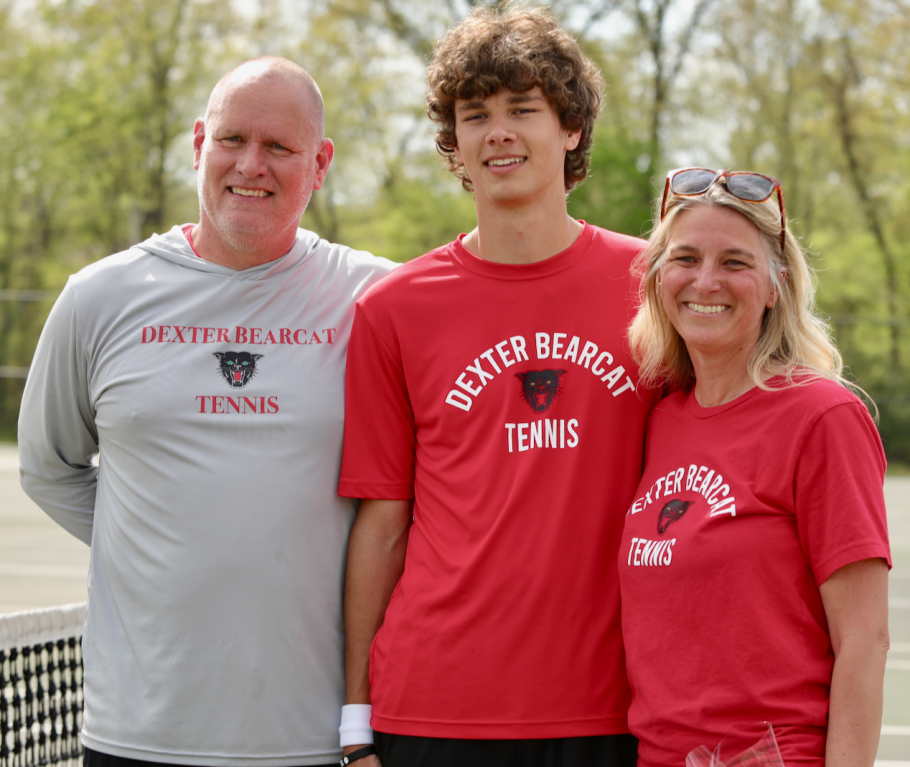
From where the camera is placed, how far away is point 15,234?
1388 inches

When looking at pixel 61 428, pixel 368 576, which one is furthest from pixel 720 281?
pixel 61 428

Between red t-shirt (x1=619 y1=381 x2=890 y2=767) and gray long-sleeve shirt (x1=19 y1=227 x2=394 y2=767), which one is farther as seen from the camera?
gray long-sleeve shirt (x1=19 y1=227 x2=394 y2=767)

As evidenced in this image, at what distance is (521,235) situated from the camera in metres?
3.03

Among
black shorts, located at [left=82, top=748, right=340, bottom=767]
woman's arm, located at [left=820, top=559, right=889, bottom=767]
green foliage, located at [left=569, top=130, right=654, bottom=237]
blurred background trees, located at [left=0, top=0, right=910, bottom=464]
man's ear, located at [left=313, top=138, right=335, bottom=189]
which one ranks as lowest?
black shorts, located at [left=82, top=748, right=340, bottom=767]

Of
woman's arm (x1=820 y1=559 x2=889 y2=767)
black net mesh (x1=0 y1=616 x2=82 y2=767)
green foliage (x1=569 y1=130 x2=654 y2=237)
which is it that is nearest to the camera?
woman's arm (x1=820 y1=559 x2=889 y2=767)

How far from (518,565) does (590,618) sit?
24 cm

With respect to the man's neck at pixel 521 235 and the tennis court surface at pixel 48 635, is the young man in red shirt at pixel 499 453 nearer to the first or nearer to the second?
the man's neck at pixel 521 235

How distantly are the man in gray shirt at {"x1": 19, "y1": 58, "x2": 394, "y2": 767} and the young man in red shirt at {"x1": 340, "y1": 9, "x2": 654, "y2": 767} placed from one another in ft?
0.48

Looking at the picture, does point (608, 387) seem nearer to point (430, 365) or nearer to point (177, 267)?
point (430, 365)

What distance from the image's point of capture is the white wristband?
9.45 feet

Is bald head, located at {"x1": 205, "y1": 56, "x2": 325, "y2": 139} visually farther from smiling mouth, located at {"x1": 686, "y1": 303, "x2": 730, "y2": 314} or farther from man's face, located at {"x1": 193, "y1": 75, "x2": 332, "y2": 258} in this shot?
smiling mouth, located at {"x1": 686, "y1": 303, "x2": 730, "y2": 314}

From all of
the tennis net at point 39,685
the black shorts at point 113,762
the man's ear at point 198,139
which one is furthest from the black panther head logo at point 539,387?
the tennis net at point 39,685

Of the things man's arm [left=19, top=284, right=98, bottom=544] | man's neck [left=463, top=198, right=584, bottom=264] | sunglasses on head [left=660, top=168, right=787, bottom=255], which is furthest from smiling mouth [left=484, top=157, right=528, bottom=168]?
man's arm [left=19, top=284, right=98, bottom=544]

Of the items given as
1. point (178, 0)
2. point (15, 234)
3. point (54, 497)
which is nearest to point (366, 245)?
point (178, 0)
